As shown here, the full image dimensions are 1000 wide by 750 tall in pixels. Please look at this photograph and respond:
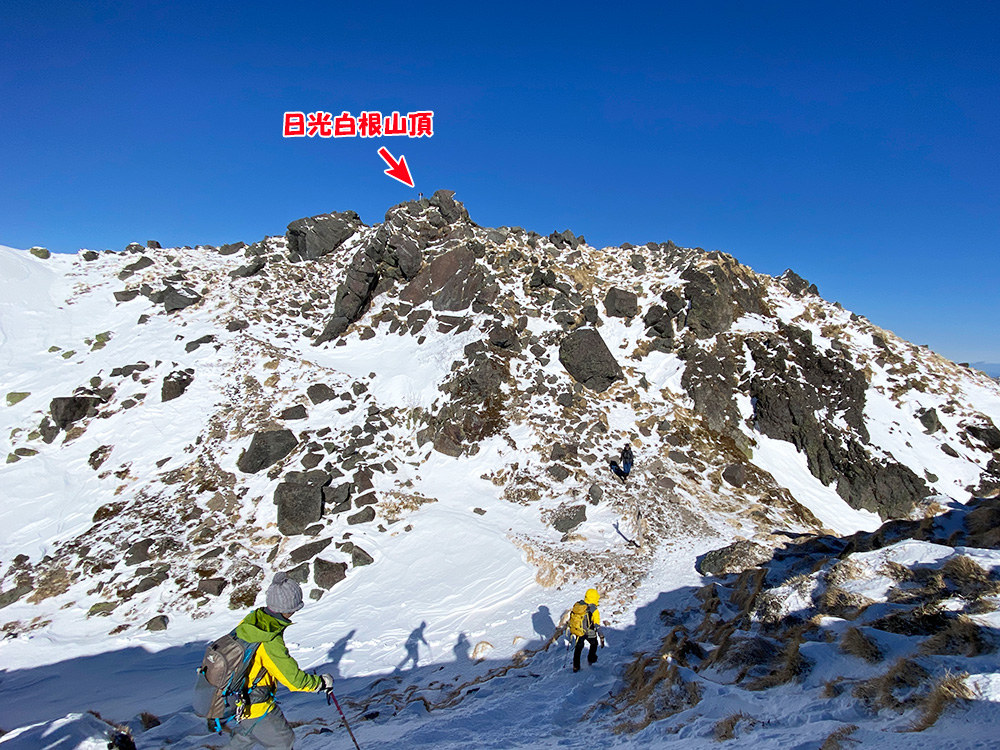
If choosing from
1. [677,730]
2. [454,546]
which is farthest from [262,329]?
[677,730]

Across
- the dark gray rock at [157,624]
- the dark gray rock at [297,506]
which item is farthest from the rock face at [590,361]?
the dark gray rock at [157,624]

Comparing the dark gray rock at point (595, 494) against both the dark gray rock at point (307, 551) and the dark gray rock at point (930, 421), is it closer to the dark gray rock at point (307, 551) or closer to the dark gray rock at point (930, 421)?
the dark gray rock at point (307, 551)

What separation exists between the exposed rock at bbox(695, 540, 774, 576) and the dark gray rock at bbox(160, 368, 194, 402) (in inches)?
1087

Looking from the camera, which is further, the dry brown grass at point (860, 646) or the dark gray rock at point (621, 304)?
the dark gray rock at point (621, 304)

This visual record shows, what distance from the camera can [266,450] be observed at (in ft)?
74.2

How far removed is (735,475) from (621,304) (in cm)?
1500

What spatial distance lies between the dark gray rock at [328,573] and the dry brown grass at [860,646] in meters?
16.2

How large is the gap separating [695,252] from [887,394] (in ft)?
55.1

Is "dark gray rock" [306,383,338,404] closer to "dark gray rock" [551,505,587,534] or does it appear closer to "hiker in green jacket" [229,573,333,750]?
"dark gray rock" [551,505,587,534]

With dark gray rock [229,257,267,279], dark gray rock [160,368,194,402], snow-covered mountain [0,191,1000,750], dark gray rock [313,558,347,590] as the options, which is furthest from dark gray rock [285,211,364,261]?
dark gray rock [313,558,347,590]

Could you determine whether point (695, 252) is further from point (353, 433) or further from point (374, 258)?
point (353, 433)

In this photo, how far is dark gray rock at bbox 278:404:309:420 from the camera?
25.0m

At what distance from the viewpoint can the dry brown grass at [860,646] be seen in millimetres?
5734

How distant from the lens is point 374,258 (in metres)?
36.7
